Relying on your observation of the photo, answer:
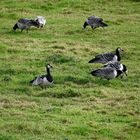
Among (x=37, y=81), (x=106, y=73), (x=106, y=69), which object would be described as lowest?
(x=37, y=81)

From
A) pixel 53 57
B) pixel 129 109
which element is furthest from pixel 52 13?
pixel 129 109

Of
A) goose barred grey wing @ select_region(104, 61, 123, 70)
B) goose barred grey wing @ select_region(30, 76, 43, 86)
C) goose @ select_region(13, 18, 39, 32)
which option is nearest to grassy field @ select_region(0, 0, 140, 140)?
goose barred grey wing @ select_region(30, 76, 43, 86)

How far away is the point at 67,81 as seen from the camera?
20.0 m

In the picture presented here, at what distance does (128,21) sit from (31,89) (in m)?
15.5

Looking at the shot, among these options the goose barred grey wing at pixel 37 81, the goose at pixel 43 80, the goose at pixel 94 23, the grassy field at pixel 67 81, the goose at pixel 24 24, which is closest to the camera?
the grassy field at pixel 67 81

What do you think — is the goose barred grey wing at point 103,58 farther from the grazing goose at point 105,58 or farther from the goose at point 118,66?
the goose at point 118,66

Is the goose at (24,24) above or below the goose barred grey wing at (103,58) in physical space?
above

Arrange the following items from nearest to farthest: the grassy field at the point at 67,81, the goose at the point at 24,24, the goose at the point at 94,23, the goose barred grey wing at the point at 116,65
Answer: the grassy field at the point at 67,81
the goose barred grey wing at the point at 116,65
the goose at the point at 24,24
the goose at the point at 94,23

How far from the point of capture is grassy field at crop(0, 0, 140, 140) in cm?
1465

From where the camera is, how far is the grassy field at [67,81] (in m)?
14.6

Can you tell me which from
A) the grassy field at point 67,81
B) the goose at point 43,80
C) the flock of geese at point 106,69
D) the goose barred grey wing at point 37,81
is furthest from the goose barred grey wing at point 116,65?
the goose barred grey wing at point 37,81

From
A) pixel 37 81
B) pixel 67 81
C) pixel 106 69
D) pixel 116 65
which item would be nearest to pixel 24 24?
pixel 116 65

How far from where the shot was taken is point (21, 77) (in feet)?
67.5

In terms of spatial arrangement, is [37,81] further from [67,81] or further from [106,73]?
[106,73]
